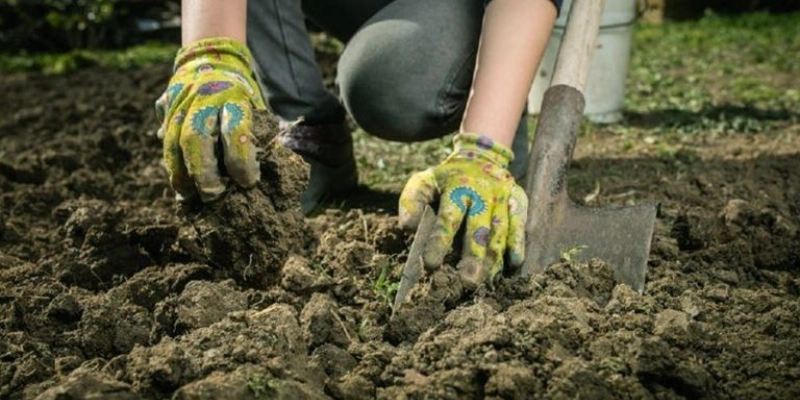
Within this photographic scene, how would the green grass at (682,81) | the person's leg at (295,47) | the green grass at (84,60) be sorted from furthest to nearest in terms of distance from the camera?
the green grass at (84,60), the green grass at (682,81), the person's leg at (295,47)

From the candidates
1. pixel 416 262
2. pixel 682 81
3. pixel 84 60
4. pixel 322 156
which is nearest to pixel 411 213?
pixel 416 262

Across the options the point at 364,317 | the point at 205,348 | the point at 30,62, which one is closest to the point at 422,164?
the point at 364,317

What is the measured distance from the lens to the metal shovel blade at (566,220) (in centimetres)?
228

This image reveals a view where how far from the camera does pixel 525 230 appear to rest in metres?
2.31

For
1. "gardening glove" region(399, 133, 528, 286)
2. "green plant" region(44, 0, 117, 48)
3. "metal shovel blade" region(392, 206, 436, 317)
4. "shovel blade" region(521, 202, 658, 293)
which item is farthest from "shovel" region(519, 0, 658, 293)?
"green plant" region(44, 0, 117, 48)

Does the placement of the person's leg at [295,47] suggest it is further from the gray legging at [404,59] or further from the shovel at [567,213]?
the shovel at [567,213]

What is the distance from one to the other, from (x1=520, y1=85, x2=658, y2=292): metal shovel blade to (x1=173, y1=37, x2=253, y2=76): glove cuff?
2.56 feet

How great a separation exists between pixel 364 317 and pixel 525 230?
469 millimetres

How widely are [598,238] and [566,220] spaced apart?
99 millimetres

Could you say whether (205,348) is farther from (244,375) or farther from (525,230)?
(525,230)

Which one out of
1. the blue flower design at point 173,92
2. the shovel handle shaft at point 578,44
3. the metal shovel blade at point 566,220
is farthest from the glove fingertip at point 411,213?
the shovel handle shaft at point 578,44

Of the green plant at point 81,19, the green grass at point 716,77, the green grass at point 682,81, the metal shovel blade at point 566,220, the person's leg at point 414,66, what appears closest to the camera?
the metal shovel blade at point 566,220

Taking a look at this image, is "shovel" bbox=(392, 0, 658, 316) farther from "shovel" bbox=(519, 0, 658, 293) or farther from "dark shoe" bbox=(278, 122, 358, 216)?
"dark shoe" bbox=(278, 122, 358, 216)

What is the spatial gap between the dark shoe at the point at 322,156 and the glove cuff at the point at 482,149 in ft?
3.12
